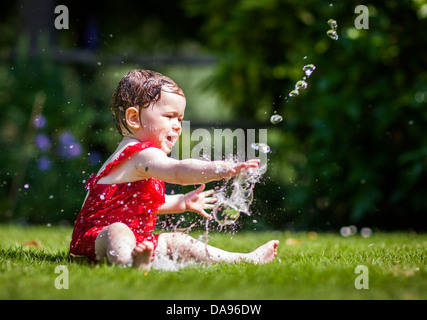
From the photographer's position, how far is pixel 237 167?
2244 mm

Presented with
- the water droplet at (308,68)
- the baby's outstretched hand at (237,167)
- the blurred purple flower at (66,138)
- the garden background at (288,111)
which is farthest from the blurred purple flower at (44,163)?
the baby's outstretched hand at (237,167)

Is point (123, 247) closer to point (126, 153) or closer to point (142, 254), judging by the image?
point (142, 254)

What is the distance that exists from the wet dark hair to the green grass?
777 mm

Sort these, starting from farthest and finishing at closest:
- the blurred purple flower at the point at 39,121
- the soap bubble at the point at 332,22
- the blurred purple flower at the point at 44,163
Result: the blurred purple flower at the point at 39,121
the blurred purple flower at the point at 44,163
the soap bubble at the point at 332,22

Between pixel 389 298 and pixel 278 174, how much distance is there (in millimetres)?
3520

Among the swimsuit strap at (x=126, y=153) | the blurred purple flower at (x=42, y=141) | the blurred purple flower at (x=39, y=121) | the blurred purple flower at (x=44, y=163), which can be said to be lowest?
the swimsuit strap at (x=126, y=153)

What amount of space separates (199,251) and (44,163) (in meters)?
3.09

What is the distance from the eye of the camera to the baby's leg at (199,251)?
106 inches

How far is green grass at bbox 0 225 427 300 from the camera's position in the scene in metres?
1.90

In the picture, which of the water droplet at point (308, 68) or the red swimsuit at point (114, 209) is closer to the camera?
the red swimsuit at point (114, 209)

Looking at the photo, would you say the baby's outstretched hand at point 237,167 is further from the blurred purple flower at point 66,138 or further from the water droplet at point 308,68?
the blurred purple flower at point 66,138

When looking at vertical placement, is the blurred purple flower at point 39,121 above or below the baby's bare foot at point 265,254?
above

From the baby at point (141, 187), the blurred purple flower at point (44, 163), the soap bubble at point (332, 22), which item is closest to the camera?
the baby at point (141, 187)

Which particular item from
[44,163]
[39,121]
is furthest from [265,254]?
[39,121]
